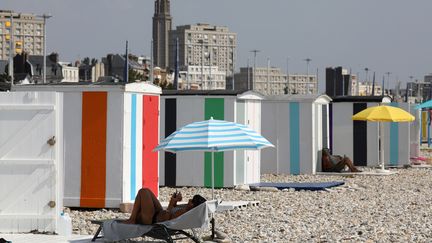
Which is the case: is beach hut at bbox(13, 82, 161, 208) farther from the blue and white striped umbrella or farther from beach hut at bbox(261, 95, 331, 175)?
beach hut at bbox(261, 95, 331, 175)

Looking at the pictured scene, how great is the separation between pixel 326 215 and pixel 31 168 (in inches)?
184

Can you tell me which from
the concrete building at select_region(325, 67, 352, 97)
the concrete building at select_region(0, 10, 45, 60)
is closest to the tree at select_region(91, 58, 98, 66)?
the concrete building at select_region(0, 10, 45, 60)

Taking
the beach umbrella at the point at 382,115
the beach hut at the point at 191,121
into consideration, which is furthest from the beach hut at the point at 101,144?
the beach umbrella at the point at 382,115

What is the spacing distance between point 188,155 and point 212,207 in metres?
8.05

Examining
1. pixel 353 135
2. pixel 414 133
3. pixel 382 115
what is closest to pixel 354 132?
pixel 353 135

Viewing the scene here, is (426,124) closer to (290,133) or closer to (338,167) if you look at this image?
(338,167)

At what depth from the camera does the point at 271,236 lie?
37.0ft

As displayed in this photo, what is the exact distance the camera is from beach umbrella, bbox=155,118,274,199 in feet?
37.0

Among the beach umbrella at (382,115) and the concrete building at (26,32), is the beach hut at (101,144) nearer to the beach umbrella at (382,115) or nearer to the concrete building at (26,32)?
the beach umbrella at (382,115)

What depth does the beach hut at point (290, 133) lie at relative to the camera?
22.4 m

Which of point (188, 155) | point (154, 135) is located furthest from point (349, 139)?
point (154, 135)

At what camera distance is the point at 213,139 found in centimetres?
1126

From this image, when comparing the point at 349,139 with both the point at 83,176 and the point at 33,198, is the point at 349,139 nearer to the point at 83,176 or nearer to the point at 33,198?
the point at 83,176

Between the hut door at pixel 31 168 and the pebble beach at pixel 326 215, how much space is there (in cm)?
100
